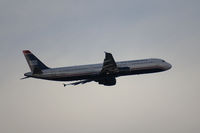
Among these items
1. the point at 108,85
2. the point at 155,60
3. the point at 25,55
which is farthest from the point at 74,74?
the point at 155,60

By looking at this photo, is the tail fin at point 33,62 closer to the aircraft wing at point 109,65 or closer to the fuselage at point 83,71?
the fuselage at point 83,71

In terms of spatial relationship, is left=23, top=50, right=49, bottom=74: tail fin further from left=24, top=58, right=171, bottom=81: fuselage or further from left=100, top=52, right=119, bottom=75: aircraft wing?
left=100, top=52, right=119, bottom=75: aircraft wing

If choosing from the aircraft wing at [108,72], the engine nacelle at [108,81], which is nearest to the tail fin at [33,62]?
the aircraft wing at [108,72]

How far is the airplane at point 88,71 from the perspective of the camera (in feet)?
189

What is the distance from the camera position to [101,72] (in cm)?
5741

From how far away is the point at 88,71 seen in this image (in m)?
59.2

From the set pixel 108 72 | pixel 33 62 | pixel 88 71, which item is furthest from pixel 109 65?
pixel 33 62

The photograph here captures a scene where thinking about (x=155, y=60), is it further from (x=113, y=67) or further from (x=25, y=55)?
(x=25, y=55)

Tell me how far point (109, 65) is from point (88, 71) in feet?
17.6

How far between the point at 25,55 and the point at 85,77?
1273cm

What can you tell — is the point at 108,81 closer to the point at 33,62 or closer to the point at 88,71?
the point at 88,71

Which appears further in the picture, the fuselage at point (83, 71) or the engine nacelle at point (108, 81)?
the engine nacelle at point (108, 81)

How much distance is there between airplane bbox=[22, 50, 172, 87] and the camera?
189ft

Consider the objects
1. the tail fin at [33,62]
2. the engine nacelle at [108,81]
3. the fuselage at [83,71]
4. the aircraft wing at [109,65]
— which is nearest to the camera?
the aircraft wing at [109,65]
